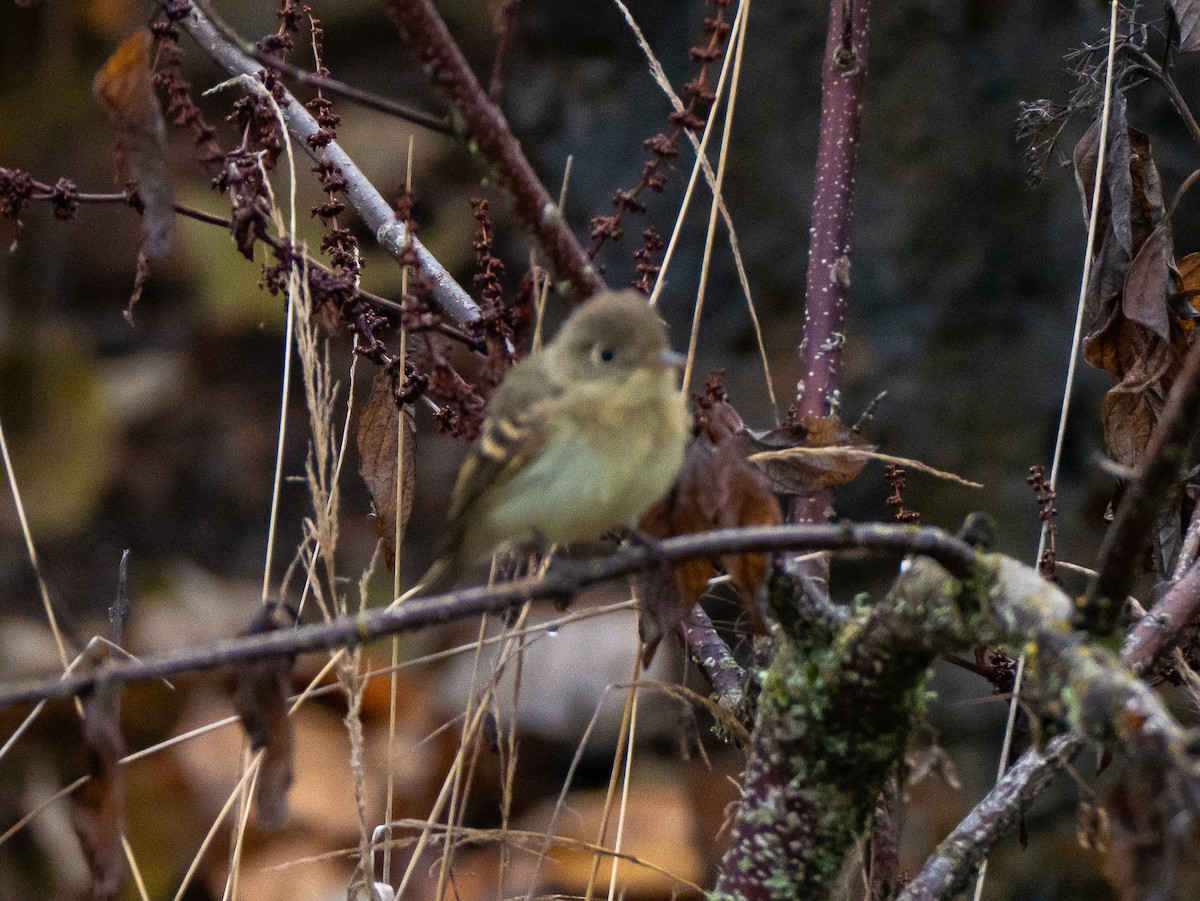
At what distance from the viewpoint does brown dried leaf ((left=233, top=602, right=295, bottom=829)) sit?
1428mm

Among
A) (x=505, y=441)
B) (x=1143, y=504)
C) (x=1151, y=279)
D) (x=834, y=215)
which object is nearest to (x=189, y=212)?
(x=505, y=441)

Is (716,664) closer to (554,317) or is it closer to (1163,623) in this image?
(1163,623)

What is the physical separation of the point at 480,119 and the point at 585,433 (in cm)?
49

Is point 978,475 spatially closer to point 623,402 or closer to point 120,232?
point 623,402

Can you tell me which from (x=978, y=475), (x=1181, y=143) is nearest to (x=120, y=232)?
(x=978, y=475)

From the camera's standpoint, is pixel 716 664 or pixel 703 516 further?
pixel 716 664

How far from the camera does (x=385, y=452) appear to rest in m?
2.34

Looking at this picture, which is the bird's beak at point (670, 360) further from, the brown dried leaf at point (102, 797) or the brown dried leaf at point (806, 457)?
the brown dried leaf at point (102, 797)

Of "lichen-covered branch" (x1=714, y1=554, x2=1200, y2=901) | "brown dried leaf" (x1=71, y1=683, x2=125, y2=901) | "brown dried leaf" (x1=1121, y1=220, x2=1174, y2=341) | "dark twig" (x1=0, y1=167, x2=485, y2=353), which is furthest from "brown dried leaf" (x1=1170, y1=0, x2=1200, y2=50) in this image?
"brown dried leaf" (x1=71, y1=683, x2=125, y2=901)

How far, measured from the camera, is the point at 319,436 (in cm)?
209

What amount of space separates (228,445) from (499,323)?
5667mm

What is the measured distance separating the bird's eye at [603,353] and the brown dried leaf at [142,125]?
65 cm

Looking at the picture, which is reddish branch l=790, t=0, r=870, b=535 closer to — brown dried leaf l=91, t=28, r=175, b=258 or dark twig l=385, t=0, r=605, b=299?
dark twig l=385, t=0, r=605, b=299

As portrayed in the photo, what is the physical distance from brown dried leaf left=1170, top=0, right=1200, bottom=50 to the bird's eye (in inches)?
52.1
